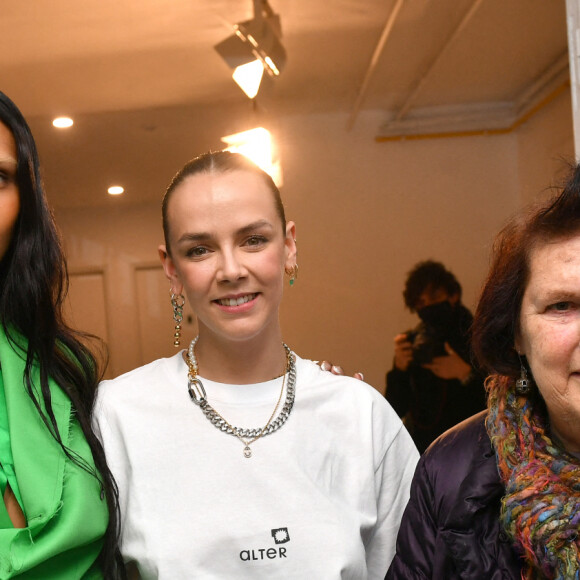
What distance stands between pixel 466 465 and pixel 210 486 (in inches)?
17.7

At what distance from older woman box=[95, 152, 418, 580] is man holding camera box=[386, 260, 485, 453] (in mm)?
1354

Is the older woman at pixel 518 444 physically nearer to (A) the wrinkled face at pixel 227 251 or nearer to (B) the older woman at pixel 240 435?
(B) the older woman at pixel 240 435

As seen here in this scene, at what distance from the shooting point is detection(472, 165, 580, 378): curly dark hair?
1.03 meters

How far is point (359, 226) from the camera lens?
2920mm

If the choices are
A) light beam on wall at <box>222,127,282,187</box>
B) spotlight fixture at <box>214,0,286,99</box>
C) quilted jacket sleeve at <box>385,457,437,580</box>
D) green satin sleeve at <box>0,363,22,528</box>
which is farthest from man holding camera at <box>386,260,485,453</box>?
green satin sleeve at <box>0,363,22,528</box>

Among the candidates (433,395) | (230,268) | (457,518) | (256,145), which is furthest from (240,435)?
(256,145)

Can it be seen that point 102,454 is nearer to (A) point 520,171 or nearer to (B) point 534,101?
(A) point 520,171

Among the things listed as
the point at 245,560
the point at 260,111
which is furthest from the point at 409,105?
the point at 245,560

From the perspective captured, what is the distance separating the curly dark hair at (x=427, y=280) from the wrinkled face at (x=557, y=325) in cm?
186

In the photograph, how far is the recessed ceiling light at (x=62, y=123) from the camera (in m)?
2.88

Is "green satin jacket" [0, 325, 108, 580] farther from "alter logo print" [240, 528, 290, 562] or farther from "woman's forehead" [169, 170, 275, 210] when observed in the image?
"woman's forehead" [169, 170, 275, 210]

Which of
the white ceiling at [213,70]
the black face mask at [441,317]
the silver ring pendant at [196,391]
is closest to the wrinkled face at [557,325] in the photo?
the silver ring pendant at [196,391]

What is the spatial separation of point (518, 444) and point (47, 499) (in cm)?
76

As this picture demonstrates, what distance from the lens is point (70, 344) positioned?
1.35 meters
